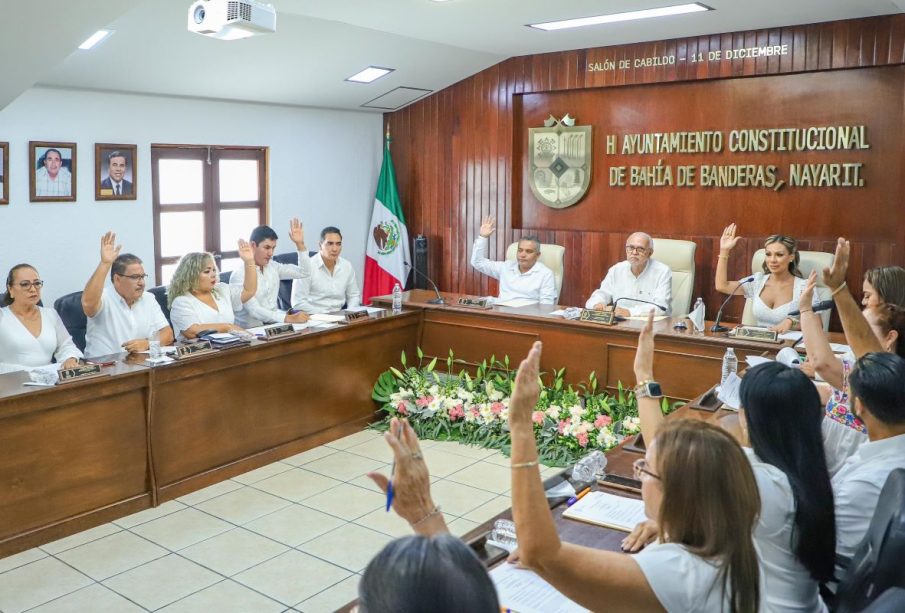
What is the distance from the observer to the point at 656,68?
22.4 ft

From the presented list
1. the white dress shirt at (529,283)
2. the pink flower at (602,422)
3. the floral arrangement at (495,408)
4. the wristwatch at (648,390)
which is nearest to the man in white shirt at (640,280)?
the white dress shirt at (529,283)

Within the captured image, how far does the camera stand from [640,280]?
244 inches

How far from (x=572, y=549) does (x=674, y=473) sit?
24 centimetres

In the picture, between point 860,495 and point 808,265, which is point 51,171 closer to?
point 808,265

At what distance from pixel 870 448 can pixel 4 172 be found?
5.39m

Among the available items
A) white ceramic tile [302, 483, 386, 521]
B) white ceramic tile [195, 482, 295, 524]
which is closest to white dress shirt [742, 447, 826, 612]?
white ceramic tile [302, 483, 386, 521]

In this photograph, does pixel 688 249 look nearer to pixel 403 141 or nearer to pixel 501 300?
pixel 501 300

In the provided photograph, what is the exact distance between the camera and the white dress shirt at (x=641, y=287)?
6086 mm

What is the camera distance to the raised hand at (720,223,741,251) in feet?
20.9

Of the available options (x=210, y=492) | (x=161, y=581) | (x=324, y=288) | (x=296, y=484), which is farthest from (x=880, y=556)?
(x=324, y=288)

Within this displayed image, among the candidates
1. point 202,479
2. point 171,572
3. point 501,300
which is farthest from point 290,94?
point 171,572

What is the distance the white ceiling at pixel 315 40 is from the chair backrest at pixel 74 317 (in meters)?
1.22

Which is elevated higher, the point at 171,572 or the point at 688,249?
the point at 688,249

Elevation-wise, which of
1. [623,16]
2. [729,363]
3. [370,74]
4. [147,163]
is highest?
[623,16]
